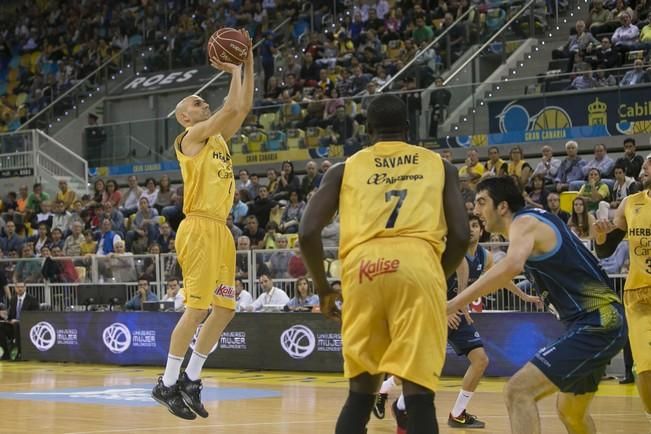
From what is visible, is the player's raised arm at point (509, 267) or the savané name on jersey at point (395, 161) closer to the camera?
the savané name on jersey at point (395, 161)

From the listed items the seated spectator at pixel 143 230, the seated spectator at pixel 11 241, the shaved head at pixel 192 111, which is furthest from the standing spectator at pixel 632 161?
the seated spectator at pixel 11 241

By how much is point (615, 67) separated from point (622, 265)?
5.98 meters

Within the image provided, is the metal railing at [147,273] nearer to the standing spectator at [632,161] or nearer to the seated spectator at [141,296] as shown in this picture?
the seated spectator at [141,296]

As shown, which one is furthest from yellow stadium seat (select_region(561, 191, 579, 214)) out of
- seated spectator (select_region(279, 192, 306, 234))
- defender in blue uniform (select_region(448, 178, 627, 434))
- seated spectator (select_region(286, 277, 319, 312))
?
defender in blue uniform (select_region(448, 178, 627, 434))

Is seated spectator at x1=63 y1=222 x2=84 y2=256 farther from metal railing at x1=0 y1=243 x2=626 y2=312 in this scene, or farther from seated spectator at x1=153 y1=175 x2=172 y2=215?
seated spectator at x1=153 y1=175 x2=172 y2=215

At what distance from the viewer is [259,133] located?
2452 centimetres

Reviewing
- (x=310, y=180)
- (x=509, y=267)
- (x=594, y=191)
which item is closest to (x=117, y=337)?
(x=310, y=180)

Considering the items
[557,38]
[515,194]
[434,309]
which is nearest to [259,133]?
[557,38]

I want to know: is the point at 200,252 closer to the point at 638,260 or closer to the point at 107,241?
the point at 638,260

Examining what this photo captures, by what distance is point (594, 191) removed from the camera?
17.1 metres

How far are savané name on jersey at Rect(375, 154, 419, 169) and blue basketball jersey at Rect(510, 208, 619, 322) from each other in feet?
4.91

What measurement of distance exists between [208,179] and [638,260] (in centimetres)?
346

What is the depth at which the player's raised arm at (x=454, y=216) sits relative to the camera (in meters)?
5.86

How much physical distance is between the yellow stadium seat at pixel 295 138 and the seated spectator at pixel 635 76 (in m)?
6.91
